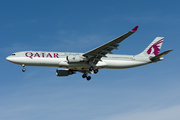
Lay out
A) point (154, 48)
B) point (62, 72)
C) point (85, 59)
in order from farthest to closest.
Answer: point (154, 48), point (62, 72), point (85, 59)

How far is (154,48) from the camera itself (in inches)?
1937

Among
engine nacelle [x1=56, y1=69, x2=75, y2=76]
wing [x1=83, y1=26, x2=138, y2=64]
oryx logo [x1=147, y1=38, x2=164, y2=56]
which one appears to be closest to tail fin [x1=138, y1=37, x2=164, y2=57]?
oryx logo [x1=147, y1=38, x2=164, y2=56]

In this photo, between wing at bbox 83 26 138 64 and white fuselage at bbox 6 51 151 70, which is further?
white fuselage at bbox 6 51 151 70

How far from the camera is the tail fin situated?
48.2 meters

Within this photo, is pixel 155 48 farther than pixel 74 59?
Yes

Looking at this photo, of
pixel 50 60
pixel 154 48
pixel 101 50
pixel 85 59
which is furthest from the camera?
pixel 154 48

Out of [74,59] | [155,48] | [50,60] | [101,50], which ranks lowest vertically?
[74,59]

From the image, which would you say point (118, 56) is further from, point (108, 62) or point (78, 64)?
point (78, 64)

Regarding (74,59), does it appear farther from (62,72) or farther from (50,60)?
(62,72)

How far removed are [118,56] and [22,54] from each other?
15473 mm

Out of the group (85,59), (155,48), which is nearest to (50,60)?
(85,59)

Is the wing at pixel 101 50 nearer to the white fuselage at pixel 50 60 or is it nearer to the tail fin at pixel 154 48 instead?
the white fuselage at pixel 50 60

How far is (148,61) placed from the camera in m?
46.5

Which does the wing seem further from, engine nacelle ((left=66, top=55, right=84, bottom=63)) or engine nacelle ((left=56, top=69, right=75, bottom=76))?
engine nacelle ((left=56, top=69, right=75, bottom=76))
